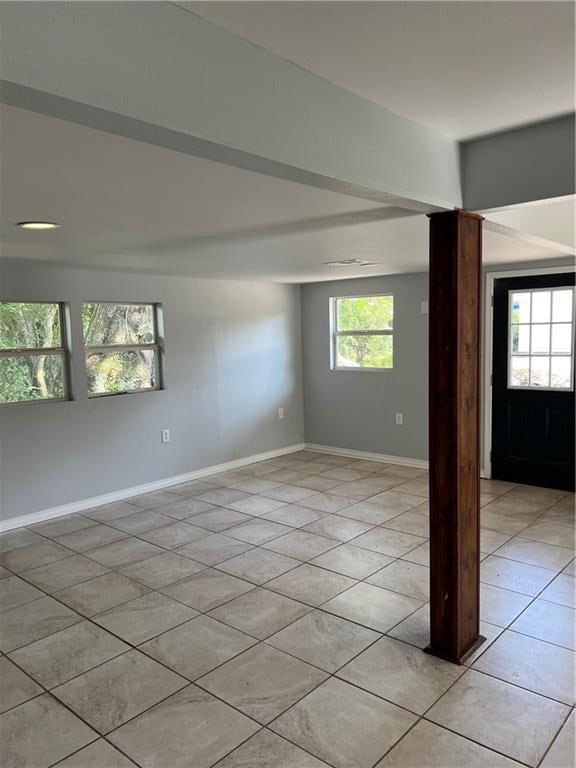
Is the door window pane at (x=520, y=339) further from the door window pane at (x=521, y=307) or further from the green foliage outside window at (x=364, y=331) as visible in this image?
the green foliage outside window at (x=364, y=331)

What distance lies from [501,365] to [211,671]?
13.3ft

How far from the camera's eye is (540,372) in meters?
5.24

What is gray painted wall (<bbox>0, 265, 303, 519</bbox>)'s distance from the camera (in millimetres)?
4648

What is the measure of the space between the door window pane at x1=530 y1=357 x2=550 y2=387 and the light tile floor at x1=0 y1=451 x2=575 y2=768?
3.92ft

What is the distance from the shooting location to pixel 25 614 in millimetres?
3170

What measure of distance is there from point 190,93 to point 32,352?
395 centimetres

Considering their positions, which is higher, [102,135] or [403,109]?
[403,109]

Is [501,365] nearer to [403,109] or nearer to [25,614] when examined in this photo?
[403,109]

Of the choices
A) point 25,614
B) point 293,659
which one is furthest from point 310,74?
point 25,614

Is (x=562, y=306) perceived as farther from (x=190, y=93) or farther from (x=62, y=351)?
(x=190, y=93)

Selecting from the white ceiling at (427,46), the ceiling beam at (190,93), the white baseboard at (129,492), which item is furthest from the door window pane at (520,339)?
the ceiling beam at (190,93)

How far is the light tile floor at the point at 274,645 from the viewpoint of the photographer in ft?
7.04

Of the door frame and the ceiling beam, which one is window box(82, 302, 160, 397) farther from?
the ceiling beam

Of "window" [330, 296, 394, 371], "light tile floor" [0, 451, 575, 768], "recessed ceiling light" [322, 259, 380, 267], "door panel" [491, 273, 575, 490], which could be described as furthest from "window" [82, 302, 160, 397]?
"door panel" [491, 273, 575, 490]
